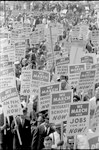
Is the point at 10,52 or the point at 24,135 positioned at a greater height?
the point at 10,52

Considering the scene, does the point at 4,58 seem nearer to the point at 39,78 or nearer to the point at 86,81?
the point at 39,78

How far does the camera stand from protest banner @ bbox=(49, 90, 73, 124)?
941cm

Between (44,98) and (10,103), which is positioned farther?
(44,98)

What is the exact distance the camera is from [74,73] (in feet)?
42.8

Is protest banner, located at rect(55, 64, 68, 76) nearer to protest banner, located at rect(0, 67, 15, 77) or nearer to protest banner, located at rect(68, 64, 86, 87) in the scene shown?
protest banner, located at rect(68, 64, 86, 87)

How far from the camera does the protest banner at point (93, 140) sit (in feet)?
25.5

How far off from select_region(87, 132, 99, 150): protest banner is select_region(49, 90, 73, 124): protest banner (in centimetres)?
164

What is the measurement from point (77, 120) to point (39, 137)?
1.16 metres

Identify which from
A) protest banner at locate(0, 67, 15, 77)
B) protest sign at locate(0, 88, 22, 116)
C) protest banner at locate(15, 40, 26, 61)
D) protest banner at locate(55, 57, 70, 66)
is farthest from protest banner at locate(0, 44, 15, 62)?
protest sign at locate(0, 88, 22, 116)

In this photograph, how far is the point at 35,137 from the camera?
9602 millimetres

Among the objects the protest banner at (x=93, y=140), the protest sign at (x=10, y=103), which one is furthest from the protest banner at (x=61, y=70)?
the protest banner at (x=93, y=140)

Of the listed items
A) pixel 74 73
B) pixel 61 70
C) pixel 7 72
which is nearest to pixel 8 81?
pixel 7 72

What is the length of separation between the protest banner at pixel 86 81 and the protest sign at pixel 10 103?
283cm

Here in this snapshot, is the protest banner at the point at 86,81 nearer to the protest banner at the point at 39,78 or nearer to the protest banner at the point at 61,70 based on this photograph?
the protest banner at the point at 39,78
